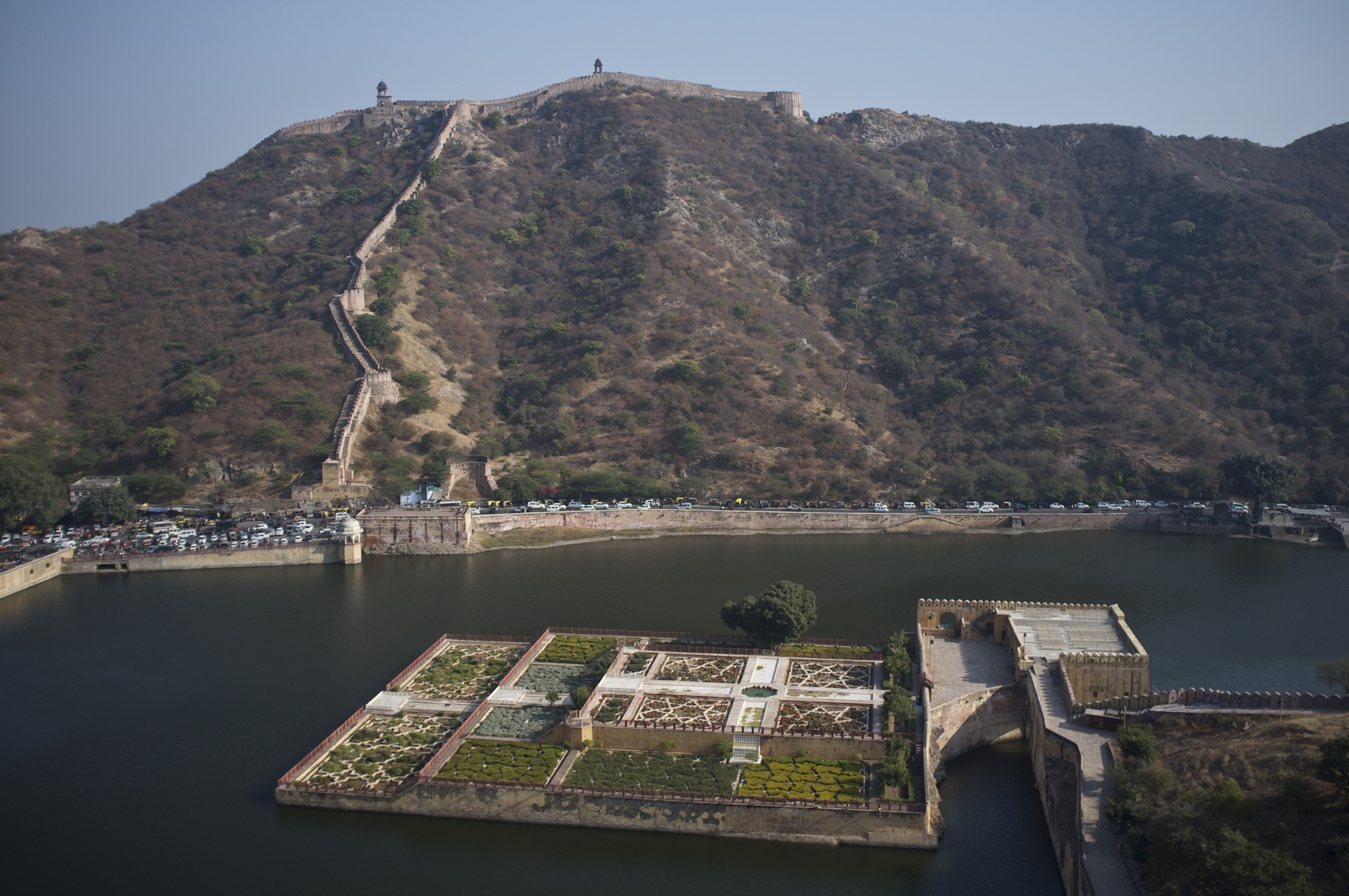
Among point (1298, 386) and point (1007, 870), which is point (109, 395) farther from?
point (1298, 386)

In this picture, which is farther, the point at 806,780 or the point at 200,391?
the point at 200,391

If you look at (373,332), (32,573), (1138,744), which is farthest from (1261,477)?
(32,573)

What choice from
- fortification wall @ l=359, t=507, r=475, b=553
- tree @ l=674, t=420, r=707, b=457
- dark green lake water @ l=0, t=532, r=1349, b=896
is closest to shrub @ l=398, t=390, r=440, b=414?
fortification wall @ l=359, t=507, r=475, b=553

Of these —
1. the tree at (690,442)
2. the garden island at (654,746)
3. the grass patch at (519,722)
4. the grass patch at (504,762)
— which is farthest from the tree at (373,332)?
the grass patch at (504,762)

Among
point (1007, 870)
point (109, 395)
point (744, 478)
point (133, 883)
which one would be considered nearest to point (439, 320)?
point (109, 395)

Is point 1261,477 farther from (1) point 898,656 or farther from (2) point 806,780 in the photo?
(2) point 806,780

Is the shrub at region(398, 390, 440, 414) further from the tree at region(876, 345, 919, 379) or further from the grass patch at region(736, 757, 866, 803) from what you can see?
the grass patch at region(736, 757, 866, 803)
